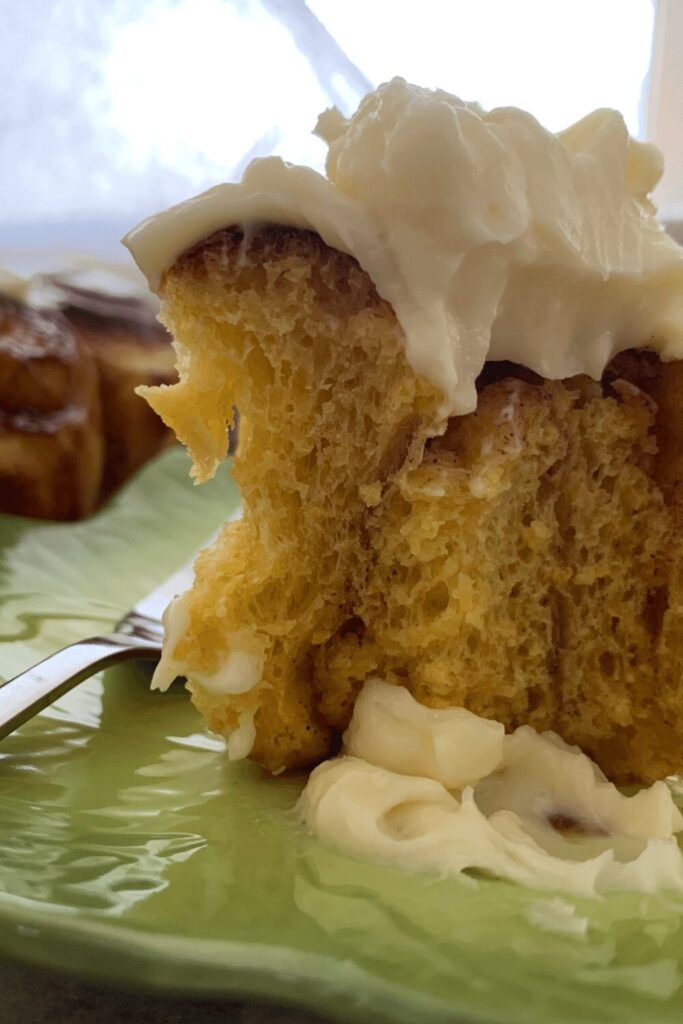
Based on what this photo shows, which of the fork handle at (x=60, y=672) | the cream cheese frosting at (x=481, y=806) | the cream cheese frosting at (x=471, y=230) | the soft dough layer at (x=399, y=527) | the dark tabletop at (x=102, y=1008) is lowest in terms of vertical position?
the dark tabletop at (x=102, y=1008)

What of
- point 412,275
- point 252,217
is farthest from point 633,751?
point 252,217

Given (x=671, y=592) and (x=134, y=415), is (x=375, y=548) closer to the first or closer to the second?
(x=671, y=592)

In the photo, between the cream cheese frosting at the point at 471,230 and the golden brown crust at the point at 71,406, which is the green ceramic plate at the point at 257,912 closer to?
the cream cheese frosting at the point at 471,230

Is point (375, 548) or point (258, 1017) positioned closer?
point (258, 1017)

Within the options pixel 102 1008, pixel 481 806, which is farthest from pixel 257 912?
pixel 481 806

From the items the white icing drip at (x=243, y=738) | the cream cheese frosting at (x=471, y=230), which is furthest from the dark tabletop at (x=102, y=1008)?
the cream cheese frosting at (x=471, y=230)

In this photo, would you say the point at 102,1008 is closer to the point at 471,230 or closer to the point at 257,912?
the point at 257,912

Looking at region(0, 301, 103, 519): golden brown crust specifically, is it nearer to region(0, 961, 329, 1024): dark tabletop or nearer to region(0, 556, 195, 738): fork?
region(0, 556, 195, 738): fork
